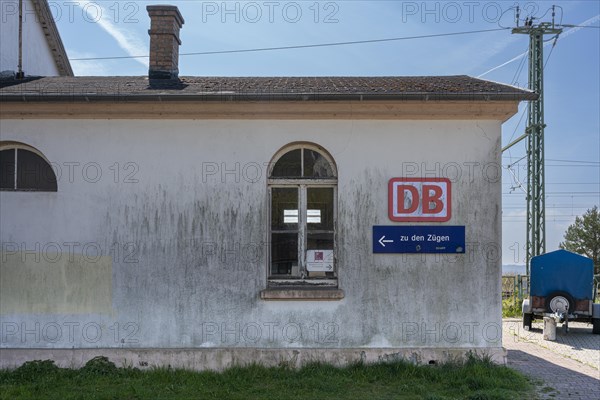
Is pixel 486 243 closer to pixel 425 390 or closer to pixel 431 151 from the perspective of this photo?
pixel 431 151

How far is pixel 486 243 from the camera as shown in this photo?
8273 mm

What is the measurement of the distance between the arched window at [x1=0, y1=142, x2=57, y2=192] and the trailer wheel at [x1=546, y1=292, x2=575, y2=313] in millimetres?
10670

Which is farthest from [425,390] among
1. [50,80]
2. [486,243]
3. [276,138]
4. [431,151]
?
[50,80]

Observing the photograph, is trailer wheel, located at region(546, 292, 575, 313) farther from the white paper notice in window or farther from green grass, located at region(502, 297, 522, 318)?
the white paper notice in window

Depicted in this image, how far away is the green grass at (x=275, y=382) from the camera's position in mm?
6957

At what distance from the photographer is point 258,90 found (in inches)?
323

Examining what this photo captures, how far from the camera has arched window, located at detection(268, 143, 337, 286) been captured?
836 centimetres

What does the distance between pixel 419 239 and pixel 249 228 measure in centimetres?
258

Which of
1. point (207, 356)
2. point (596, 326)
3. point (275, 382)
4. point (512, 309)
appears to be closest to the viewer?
point (275, 382)

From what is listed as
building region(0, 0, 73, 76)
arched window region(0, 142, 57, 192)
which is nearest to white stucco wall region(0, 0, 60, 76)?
building region(0, 0, 73, 76)

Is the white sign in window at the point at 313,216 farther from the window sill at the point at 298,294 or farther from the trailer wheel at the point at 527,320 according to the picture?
the trailer wheel at the point at 527,320

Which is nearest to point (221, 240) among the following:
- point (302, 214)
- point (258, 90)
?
point (302, 214)

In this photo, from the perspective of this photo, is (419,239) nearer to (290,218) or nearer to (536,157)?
(290,218)

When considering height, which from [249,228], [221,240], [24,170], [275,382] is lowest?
[275,382]
